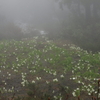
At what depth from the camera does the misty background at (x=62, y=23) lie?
2304 centimetres

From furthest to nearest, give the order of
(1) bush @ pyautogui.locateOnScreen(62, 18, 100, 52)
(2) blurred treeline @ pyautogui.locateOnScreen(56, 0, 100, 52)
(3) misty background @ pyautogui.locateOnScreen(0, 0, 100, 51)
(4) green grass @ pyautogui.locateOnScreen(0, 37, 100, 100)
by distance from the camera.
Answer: (3) misty background @ pyautogui.locateOnScreen(0, 0, 100, 51) → (2) blurred treeline @ pyautogui.locateOnScreen(56, 0, 100, 52) → (1) bush @ pyautogui.locateOnScreen(62, 18, 100, 52) → (4) green grass @ pyautogui.locateOnScreen(0, 37, 100, 100)

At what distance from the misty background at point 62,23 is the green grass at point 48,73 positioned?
16.4 ft

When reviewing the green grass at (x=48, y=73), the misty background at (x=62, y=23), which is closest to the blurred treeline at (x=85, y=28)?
the misty background at (x=62, y=23)

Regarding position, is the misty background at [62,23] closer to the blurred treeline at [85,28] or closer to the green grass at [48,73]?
the blurred treeline at [85,28]

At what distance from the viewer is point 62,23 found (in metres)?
30.0

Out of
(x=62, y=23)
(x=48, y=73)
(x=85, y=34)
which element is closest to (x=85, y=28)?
(x=85, y=34)

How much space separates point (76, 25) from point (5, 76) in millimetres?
17374

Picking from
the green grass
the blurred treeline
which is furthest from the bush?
the green grass

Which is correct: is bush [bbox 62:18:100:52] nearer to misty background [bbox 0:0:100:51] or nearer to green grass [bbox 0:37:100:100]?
misty background [bbox 0:0:100:51]

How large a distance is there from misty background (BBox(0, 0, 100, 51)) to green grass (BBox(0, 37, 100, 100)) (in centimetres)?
499

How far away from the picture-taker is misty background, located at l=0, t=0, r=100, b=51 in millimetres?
23038

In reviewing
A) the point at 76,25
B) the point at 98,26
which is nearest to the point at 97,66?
the point at 98,26

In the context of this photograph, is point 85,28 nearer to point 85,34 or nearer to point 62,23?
point 85,34

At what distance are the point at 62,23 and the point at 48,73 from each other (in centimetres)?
1872
